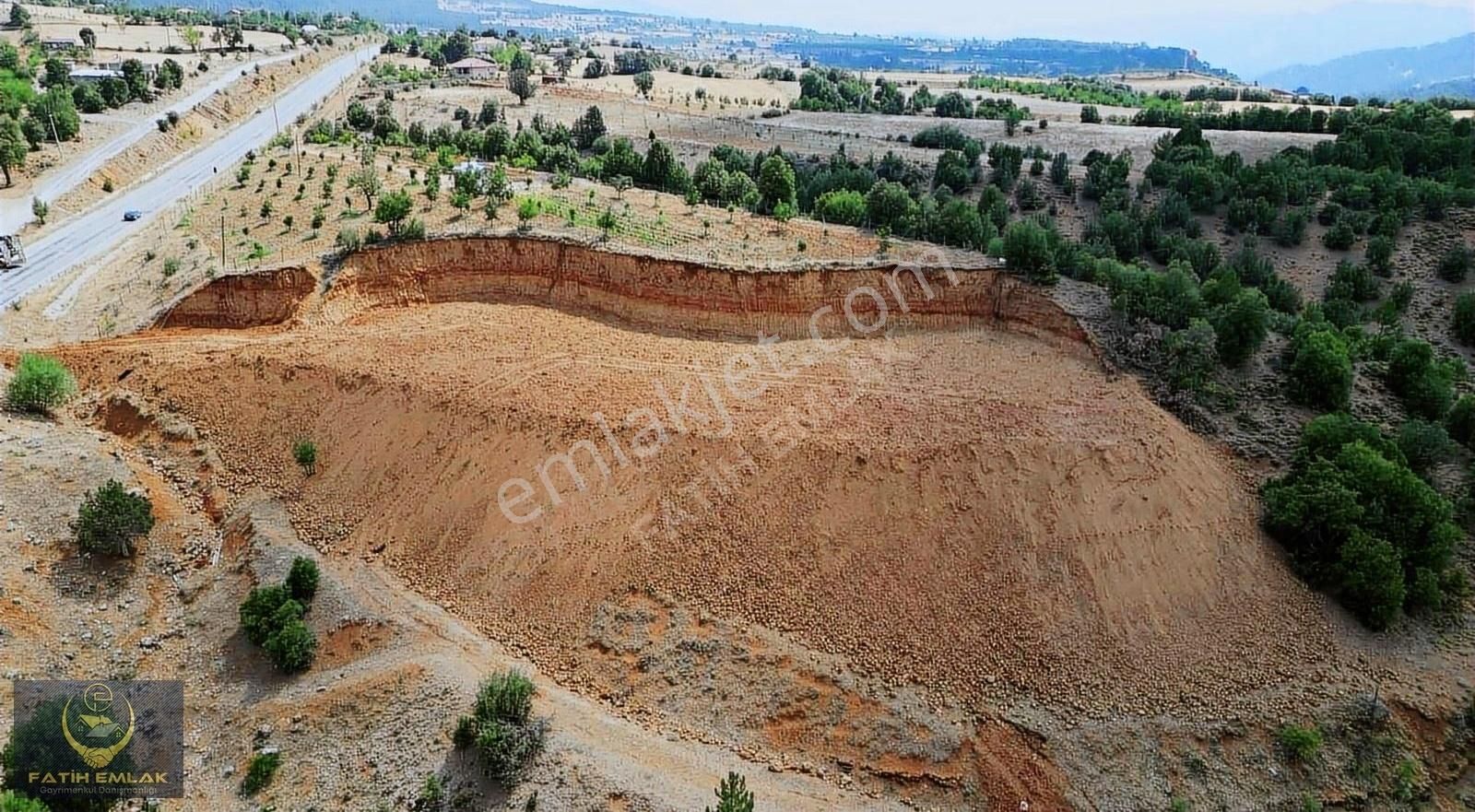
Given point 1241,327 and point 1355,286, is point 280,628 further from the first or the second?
point 1355,286

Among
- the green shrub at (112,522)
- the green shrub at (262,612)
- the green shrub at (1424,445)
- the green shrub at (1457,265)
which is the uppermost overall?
the green shrub at (1457,265)

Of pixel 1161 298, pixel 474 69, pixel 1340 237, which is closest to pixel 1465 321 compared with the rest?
pixel 1340 237

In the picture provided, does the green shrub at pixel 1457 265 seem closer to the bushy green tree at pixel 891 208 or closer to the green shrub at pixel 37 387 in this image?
the bushy green tree at pixel 891 208

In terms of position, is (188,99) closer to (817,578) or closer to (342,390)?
(342,390)

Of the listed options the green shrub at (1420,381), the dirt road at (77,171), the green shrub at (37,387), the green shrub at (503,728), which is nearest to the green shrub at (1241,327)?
the green shrub at (1420,381)

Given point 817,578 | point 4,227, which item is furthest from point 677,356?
point 4,227

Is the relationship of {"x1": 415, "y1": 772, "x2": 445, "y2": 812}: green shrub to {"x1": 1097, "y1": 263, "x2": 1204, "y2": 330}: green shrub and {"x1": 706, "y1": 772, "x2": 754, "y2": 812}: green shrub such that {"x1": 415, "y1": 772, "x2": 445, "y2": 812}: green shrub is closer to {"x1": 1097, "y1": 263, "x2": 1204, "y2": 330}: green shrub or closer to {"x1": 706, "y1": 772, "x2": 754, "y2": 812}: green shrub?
{"x1": 706, "y1": 772, "x2": 754, "y2": 812}: green shrub
